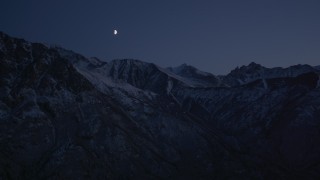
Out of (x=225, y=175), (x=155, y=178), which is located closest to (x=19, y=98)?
(x=155, y=178)

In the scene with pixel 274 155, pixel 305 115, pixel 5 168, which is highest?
pixel 305 115

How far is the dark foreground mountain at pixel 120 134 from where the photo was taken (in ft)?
473

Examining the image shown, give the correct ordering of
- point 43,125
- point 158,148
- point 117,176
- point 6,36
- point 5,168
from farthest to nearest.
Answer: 1. point 6,36
2. point 158,148
3. point 43,125
4. point 117,176
5. point 5,168

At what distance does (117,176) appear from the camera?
14388 cm

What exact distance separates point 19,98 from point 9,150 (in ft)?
89.6

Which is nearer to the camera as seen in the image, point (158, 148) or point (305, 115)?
point (158, 148)

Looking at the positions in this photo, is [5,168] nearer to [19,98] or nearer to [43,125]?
[43,125]

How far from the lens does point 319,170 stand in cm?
15525

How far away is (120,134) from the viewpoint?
533ft

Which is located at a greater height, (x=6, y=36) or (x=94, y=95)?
(x=6, y=36)

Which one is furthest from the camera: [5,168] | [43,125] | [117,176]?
[43,125]

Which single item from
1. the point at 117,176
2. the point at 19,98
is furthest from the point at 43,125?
the point at 117,176

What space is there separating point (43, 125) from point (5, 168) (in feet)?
81.9

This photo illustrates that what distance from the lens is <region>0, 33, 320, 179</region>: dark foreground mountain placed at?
144 m
